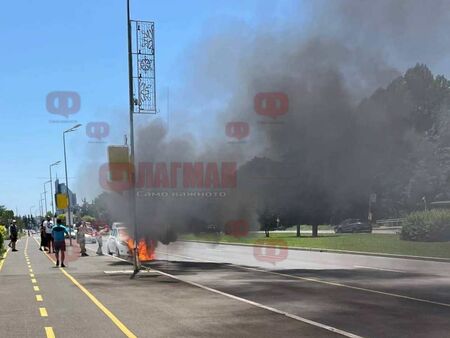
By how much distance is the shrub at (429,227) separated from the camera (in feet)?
75.7

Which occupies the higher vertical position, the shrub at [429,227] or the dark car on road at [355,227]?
the shrub at [429,227]

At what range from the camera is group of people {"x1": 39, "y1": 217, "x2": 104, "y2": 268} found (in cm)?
1670

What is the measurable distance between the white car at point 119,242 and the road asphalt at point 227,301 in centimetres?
284

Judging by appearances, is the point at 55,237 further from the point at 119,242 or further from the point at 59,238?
the point at 119,242

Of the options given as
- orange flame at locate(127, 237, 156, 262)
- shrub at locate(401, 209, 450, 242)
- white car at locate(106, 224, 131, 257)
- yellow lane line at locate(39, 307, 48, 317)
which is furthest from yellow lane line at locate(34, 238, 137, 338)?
shrub at locate(401, 209, 450, 242)

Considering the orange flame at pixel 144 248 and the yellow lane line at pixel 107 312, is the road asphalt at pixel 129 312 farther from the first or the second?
the orange flame at pixel 144 248

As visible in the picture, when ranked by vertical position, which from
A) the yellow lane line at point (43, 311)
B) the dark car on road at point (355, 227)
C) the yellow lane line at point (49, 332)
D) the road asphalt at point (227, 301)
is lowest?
the dark car on road at point (355, 227)

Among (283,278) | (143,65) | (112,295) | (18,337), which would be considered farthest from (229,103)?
(18,337)

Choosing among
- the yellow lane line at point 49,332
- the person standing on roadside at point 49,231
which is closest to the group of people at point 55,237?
the person standing on roadside at point 49,231

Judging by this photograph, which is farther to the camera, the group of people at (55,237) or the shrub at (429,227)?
the shrub at (429,227)

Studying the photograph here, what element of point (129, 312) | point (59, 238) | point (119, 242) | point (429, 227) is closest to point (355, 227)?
point (429, 227)

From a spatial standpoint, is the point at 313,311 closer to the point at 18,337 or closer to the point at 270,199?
the point at 18,337

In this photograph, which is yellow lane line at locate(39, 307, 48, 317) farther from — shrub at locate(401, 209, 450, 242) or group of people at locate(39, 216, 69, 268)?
shrub at locate(401, 209, 450, 242)

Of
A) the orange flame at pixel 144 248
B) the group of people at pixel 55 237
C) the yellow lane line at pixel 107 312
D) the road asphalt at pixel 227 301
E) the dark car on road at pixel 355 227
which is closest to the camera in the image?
the yellow lane line at pixel 107 312
